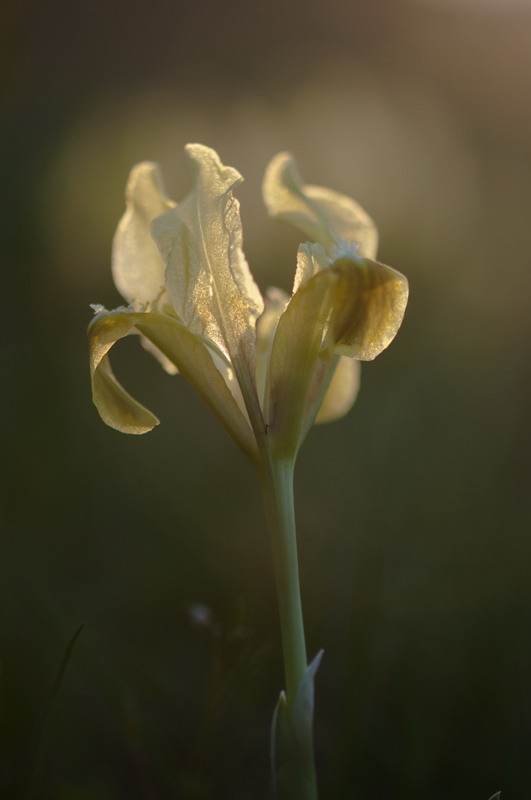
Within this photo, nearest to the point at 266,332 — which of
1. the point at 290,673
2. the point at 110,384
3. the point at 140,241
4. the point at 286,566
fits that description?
the point at 140,241

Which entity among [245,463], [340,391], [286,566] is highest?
[340,391]

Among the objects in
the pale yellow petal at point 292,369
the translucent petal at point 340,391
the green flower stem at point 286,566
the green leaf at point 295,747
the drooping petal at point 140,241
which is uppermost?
the drooping petal at point 140,241

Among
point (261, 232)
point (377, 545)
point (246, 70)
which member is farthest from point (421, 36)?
point (377, 545)

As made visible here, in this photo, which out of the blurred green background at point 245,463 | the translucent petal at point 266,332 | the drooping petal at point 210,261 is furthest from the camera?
the blurred green background at point 245,463

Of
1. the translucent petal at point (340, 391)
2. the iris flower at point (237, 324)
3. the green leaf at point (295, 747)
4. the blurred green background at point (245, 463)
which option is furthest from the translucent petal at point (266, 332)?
the green leaf at point (295, 747)

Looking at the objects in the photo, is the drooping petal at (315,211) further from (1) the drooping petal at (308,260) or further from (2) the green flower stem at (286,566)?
(2) the green flower stem at (286,566)

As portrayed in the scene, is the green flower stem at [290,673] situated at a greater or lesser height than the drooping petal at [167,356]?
lesser

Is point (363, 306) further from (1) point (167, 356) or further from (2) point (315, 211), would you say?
(2) point (315, 211)

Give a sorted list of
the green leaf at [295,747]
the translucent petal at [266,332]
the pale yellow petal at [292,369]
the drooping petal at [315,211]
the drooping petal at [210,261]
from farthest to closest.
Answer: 1. the drooping petal at [315,211]
2. the translucent petal at [266,332]
3. the drooping petal at [210,261]
4. the pale yellow petal at [292,369]
5. the green leaf at [295,747]

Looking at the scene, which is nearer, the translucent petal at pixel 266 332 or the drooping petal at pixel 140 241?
the translucent petal at pixel 266 332
